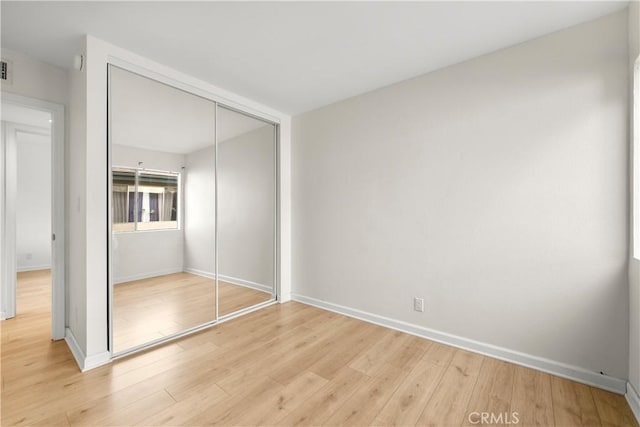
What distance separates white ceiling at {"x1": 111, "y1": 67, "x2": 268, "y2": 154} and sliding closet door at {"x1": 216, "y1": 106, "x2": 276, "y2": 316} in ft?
0.39

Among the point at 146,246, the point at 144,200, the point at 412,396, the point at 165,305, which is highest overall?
the point at 144,200

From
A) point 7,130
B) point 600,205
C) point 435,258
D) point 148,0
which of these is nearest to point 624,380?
point 600,205

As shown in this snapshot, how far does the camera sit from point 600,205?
1936mm

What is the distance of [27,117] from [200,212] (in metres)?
2.39

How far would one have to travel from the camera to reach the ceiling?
1875mm

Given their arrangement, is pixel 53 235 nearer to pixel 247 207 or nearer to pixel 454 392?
pixel 247 207

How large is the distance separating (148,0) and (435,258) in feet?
9.89

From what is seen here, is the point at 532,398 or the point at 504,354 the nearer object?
the point at 532,398

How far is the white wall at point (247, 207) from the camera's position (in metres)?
3.18

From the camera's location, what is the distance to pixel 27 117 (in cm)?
321

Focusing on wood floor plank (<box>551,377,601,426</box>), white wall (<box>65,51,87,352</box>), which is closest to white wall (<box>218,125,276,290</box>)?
white wall (<box>65,51,87,352</box>)

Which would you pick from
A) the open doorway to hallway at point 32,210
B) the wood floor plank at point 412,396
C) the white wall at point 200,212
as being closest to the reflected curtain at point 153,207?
the white wall at point 200,212

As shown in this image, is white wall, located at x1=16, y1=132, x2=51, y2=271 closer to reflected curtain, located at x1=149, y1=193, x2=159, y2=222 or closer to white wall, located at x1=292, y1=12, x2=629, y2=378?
reflected curtain, located at x1=149, y1=193, x2=159, y2=222

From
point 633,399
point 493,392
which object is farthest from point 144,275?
point 633,399
